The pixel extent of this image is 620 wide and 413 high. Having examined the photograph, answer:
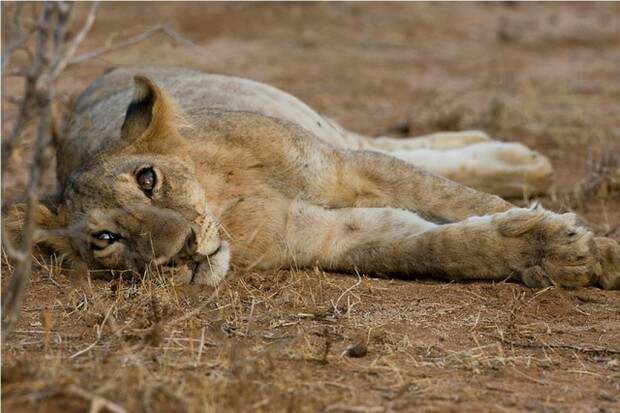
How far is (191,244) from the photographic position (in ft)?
13.6

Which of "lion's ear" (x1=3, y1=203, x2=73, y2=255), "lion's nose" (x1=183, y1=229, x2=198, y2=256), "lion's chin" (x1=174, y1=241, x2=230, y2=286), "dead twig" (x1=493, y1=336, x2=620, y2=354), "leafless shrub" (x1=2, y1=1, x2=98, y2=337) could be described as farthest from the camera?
"lion's ear" (x1=3, y1=203, x2=73, y2=255)

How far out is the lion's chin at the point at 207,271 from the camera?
4.24 m

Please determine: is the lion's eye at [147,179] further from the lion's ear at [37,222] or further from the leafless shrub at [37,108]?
the leafless shrub at [37,108]

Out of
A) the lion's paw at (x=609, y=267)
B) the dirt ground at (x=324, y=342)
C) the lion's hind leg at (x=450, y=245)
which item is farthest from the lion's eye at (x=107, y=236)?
the lion's paw at (x=609, y=267)

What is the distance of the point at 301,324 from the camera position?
3.94 meters

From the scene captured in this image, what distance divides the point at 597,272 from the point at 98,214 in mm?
1936

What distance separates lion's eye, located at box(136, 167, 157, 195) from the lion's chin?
357mm

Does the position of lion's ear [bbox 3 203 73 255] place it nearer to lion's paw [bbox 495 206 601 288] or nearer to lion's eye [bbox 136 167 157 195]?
lion's eye [bbox 136 167 157 195]

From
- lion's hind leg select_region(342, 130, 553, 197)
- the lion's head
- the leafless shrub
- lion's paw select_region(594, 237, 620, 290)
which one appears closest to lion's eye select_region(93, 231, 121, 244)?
the lion's head

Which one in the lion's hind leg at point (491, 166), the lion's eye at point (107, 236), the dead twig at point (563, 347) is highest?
the lion's eye at point (107, 236)

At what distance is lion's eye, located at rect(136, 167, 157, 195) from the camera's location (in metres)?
4.40

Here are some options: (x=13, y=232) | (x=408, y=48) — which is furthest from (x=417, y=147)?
(x=408, y=48)

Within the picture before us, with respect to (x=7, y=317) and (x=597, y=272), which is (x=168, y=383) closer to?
(x=7, y=317)

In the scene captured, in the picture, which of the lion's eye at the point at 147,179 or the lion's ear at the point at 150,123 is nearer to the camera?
the lion's eye at the point at 147,179
